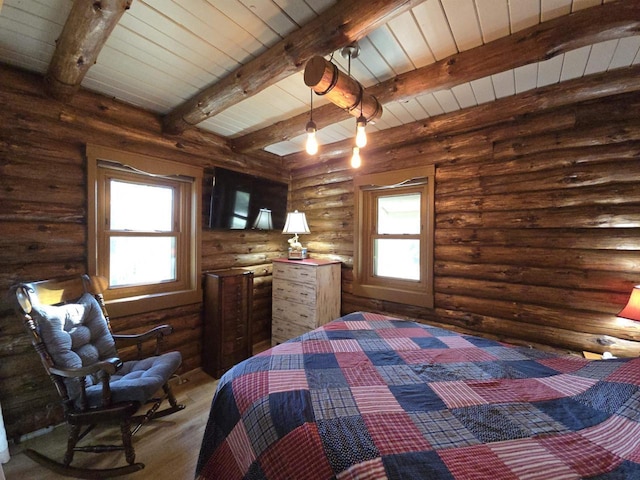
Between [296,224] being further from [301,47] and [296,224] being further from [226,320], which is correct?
[301,47]

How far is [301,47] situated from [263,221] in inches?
89.1

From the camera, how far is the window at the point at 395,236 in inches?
111

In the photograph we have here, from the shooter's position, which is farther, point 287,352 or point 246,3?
point 287,352

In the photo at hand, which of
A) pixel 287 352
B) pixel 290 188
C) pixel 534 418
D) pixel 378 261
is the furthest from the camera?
pixel 290 188

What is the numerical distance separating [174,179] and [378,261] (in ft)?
8.20

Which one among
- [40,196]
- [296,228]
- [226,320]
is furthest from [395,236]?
[40,196]

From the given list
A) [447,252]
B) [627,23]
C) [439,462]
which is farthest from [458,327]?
[627,23]

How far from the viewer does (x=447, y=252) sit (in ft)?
8.82

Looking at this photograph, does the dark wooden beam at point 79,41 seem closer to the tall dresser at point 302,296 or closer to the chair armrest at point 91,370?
the chair armrest at point 91,370

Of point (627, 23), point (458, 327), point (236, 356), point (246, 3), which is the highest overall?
point (246, 3)

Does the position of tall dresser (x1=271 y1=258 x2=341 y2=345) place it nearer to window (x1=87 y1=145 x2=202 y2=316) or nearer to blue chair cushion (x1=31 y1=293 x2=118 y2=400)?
window (x1=87 y1=145 x2=202 y2=316)

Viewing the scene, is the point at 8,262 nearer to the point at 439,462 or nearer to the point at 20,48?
the point at 20,48

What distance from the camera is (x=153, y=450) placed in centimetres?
181

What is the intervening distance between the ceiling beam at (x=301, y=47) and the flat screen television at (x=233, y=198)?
2.99 ft
